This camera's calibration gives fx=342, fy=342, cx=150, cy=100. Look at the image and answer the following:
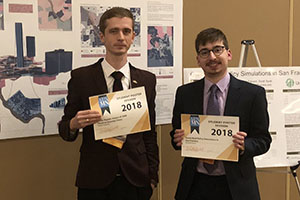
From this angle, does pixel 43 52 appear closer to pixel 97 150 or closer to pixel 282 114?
pixel 97 150

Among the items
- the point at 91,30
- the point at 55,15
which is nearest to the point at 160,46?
the point at 91,30

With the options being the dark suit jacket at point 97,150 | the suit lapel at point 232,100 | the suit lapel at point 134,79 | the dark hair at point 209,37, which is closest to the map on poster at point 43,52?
the dark suit jacket at point 97,150

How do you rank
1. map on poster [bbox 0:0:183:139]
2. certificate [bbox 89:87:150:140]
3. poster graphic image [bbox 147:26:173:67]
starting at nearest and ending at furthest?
1. certificate [bbox 89:87:150:140]
2. map on poster [bbox 0:0:183:139]
3. poster graphic image [bbox 147:26:173:67]

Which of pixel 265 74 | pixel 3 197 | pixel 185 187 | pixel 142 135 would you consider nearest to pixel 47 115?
pixel 3 197

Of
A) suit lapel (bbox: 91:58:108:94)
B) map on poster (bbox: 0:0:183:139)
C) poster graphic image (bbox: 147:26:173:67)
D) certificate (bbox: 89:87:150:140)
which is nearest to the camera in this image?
certificate (bbox: 89:87:150:140)

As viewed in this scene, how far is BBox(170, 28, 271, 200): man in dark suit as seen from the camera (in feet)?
6.84

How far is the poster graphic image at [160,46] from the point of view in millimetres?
3080

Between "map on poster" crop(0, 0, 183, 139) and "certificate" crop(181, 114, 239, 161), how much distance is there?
107cm

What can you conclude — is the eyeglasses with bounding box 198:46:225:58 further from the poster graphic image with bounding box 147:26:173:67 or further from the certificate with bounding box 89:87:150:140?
the poster graphic image with bounding box 147:26:173:67

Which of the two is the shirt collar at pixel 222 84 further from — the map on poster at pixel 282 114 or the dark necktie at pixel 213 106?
the map on poster at pixel 282 114

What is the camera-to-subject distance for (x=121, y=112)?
80.7 inches

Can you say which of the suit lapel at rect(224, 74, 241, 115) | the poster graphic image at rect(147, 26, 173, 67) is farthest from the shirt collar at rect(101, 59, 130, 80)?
the poster graphic image at rect(147, 26, 173, 67)

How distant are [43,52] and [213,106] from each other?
1382mm

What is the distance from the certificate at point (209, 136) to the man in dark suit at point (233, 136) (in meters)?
0.04
